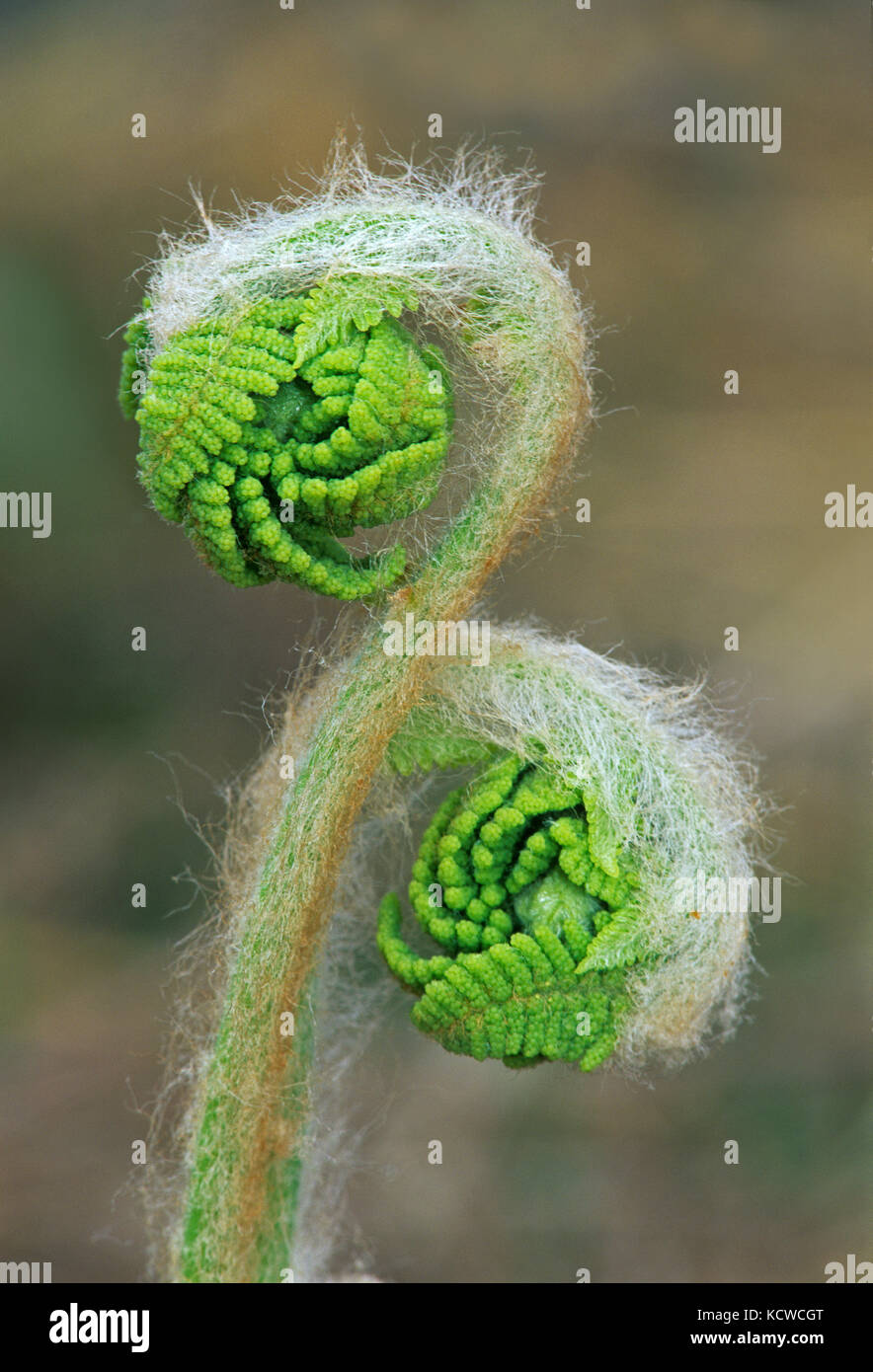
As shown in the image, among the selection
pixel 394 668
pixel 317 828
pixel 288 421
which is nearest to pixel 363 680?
pixel 394 668

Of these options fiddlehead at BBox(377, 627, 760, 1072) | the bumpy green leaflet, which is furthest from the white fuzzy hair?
the bumpy green leaflet

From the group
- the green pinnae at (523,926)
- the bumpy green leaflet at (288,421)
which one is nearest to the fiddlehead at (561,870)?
the green pinnae at (523,926)

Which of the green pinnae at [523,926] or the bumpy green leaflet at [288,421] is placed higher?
the bumpy green leaflet at [288,421]

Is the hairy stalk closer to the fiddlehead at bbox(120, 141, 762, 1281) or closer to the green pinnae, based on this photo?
the fiddlehead at bbox(120, 141, 762, 1281)

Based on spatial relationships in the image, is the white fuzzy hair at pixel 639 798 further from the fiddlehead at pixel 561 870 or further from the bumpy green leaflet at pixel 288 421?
the bumpy green leaflet at pixel 288 421

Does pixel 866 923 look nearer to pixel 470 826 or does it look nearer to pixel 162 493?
pixel 470 826

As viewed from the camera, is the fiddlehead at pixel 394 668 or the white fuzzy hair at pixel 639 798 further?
the white fuzzy hair at pixel 639 798

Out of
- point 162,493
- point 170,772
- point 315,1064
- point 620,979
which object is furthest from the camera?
point 170,772

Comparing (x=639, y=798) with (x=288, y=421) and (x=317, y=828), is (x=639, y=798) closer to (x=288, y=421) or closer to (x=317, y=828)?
(x=317, y=828)

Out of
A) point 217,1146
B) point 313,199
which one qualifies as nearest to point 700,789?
point 217,1146
